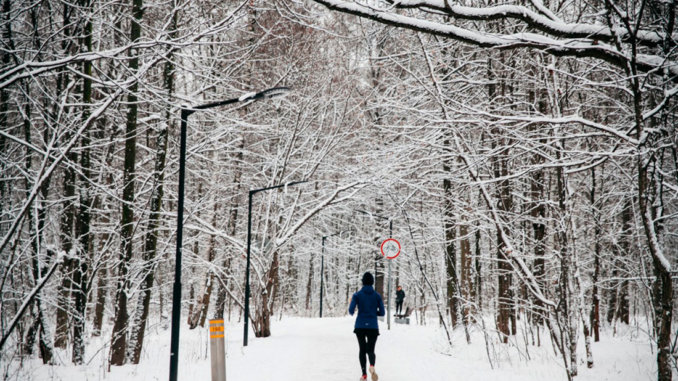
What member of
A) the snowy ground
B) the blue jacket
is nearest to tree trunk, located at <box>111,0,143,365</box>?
the snowy ground

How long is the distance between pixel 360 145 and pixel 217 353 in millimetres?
15393

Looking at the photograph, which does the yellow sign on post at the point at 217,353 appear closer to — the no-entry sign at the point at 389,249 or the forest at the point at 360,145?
the forest at the point at 360,145

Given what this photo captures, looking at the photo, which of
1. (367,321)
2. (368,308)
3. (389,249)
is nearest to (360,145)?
(389,249)

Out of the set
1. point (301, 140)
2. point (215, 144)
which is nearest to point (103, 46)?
point (215, 144)

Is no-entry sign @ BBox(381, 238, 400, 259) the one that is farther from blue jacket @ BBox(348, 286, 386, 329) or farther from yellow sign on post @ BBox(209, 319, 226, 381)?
yellow sign on post @ BBox(209, 319, 226, 381)

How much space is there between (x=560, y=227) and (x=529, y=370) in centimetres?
332

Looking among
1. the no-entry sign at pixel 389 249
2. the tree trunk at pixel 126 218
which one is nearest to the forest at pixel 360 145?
the tree trunk at pixel 126 218

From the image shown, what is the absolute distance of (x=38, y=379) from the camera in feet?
30.5

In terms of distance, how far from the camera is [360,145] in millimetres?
22531

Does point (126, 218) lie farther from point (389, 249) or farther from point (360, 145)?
point (360, 145)

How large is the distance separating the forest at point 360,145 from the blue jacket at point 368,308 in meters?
2.43

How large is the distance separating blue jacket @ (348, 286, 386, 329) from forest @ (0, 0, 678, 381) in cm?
243

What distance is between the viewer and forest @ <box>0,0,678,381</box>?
17.8 ft

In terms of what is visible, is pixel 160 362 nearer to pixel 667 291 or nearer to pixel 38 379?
pixel 38 379
